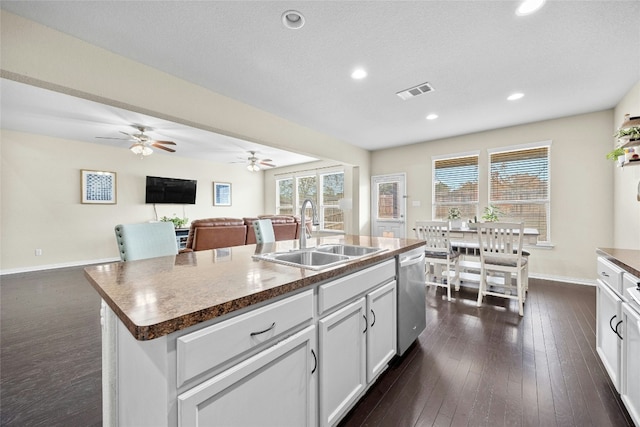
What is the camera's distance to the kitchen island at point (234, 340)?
28.5 inches

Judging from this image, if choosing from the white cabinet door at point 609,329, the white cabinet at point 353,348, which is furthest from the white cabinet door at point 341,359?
the white cabinet door at point 609,329

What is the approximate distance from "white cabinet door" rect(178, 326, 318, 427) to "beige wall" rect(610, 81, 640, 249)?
387 centimetres

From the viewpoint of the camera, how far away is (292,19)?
2074 mm

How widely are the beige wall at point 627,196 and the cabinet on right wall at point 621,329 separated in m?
2.00


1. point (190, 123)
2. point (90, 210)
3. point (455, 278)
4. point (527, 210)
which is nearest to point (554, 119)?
point (527, 210)

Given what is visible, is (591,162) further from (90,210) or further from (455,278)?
(90,210)

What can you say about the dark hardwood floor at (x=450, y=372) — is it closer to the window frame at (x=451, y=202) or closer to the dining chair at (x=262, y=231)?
the dining chair at (x=262, y=231)

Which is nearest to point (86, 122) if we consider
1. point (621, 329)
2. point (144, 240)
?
point (144, 240)

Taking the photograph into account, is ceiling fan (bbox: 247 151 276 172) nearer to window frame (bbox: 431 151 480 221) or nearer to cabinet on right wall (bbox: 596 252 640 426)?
window frame (bbox: 431 151 480 221)

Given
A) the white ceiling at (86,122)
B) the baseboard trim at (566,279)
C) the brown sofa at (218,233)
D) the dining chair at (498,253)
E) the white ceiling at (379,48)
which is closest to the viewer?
the white ceiling at (379,48)

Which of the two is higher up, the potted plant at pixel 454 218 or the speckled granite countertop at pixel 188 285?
the potted plant at pixel 454 218

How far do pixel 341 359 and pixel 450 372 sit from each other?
106 cm

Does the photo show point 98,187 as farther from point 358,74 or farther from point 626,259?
point 626,259

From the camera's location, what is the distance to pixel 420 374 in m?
1.88
